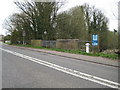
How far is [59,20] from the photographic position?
26812mm

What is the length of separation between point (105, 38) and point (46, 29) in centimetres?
1273

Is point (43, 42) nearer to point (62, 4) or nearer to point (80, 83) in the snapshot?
point (62, 4)

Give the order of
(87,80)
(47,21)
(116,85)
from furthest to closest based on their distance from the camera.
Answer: (47,21), (87,80), (116,85)

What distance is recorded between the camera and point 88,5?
3634 cm

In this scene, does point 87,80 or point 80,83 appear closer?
point 80,83

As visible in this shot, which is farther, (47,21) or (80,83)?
(47,21)

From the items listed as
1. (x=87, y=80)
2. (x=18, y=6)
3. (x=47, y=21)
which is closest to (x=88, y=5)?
(x=47, y=21)

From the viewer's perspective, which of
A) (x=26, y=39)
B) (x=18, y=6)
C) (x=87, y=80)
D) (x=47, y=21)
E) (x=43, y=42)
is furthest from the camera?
(x=26, y=39)

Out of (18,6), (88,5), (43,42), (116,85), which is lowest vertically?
(116,85)

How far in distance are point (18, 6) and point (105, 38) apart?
20931mm

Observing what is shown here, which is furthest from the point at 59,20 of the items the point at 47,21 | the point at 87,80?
the point at 87,80

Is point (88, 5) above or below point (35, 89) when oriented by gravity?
above

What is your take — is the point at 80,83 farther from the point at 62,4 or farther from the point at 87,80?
the point at 62,4

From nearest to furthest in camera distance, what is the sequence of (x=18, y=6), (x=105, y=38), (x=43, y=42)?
(x=105, y=38) < (x=43, y=42) < (x=18, y=6)
